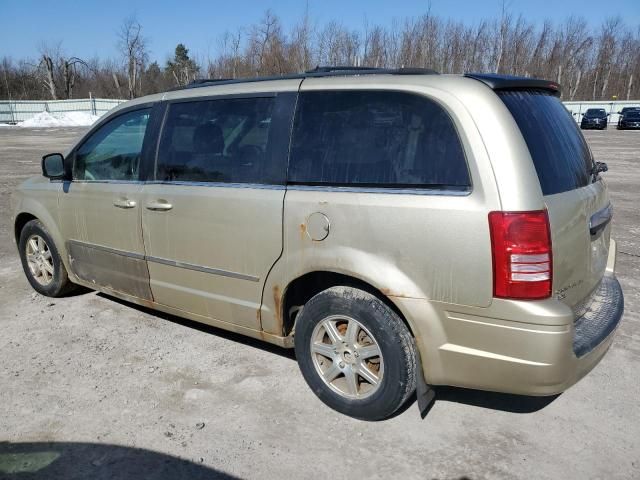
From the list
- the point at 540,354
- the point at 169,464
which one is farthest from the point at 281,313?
the point at 540,354

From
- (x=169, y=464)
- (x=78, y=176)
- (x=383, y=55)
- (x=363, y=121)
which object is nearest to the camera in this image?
(x=169, y=464)

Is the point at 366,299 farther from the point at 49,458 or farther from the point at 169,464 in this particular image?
the point at 49,458

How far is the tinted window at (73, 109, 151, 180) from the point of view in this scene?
3971 mm

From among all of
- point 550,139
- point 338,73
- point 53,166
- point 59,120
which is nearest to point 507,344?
point 550,139

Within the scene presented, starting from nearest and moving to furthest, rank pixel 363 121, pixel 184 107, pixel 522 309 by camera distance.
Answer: pixel 522 309 < pixel 363 121 < pixel 184 107

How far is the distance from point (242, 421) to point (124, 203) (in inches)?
73.3

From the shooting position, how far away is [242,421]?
302 cm

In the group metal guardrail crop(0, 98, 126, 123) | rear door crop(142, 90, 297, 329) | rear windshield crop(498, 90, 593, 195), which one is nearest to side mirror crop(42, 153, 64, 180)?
rear door crop(142, 90, 297, 329)

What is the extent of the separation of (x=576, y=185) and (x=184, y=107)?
101 inches

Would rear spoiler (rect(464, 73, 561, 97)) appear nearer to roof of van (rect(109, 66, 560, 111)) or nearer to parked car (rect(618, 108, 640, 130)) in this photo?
roof of van (rect(109, 66, 560, 111))

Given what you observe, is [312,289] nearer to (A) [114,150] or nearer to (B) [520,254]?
(B) [520,254]

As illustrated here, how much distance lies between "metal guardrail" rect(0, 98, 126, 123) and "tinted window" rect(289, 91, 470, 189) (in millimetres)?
45570

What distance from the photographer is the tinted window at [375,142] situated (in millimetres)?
2590

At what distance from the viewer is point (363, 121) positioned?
2850 mm
